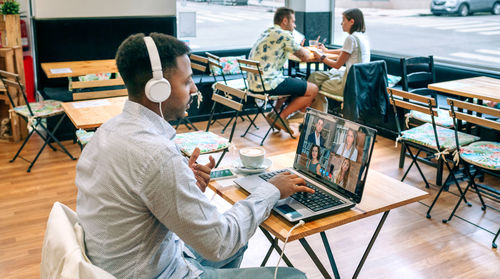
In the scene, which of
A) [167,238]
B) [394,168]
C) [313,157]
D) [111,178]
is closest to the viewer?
[111,178]

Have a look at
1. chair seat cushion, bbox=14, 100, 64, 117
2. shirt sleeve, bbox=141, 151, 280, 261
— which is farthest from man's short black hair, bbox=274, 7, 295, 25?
shirt sleeve, bbox=141, 151, 280, 261

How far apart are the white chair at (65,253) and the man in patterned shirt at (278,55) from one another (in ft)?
13.8

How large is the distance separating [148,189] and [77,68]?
4.63 m

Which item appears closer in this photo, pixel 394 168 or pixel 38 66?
pixel 394 168

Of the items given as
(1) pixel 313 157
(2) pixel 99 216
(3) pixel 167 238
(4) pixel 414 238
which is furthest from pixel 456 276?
(2) pixel 99 216

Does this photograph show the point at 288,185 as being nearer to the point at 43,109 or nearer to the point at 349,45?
the point at 43,109

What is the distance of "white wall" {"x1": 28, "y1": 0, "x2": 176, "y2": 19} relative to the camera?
5918mm

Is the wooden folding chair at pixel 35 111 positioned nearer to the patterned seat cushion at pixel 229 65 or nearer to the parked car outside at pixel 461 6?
the patterned seat cushion at pixel 229 65

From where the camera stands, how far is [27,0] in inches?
236

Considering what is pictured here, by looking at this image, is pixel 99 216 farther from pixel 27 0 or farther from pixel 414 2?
pixel 414 2

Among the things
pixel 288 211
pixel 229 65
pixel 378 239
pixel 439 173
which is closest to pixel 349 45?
pixel 439 173

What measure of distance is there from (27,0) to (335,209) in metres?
5.41

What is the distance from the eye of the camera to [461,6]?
20.6ft

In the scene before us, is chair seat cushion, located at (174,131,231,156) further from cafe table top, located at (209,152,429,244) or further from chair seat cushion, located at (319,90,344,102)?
chair seat cushion, located at (319,90,344,102)
